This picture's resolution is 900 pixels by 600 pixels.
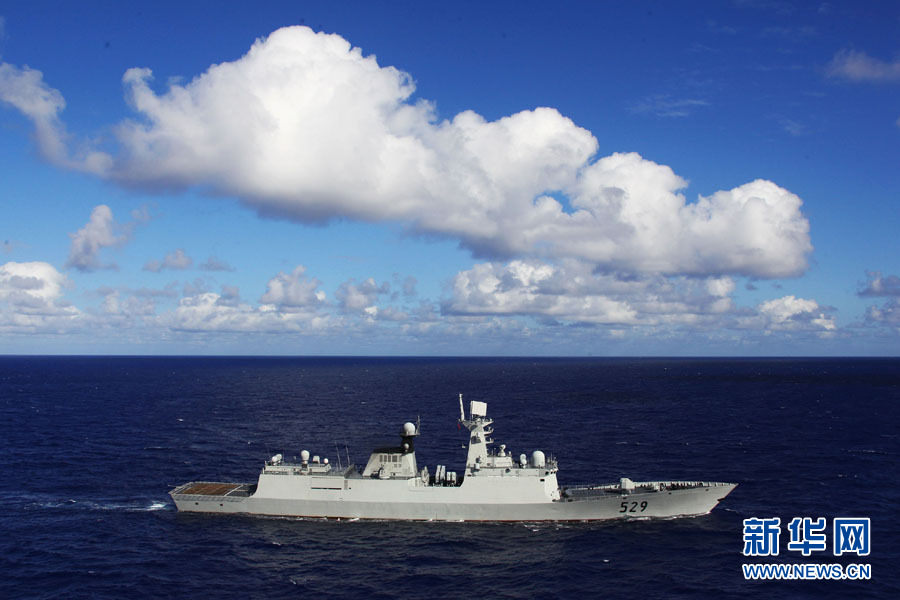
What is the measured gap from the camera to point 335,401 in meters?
157

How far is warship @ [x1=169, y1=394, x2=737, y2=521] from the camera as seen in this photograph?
180 ft

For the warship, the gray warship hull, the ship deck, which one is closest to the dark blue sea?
the gray warship hull

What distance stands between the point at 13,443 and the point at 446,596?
82.3m

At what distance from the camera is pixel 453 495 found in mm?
55031

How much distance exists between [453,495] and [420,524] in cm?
411

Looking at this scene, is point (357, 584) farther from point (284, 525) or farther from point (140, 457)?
point (140, 457)

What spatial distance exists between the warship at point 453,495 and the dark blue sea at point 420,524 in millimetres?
1308

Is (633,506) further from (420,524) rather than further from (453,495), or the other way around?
(420,524)

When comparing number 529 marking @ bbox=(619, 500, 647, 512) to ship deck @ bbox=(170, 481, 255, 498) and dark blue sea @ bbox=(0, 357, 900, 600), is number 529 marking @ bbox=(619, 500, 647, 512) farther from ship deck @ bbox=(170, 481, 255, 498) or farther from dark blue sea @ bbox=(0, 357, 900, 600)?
ship deck @ bbox=(170, 481, 255, 498)

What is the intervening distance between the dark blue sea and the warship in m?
1.31

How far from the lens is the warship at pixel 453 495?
54.9m

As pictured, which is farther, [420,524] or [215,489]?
[215,489]

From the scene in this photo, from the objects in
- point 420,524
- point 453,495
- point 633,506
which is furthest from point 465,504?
point 633,506

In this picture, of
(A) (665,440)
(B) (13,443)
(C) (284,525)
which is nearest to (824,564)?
(C) (284,525)
